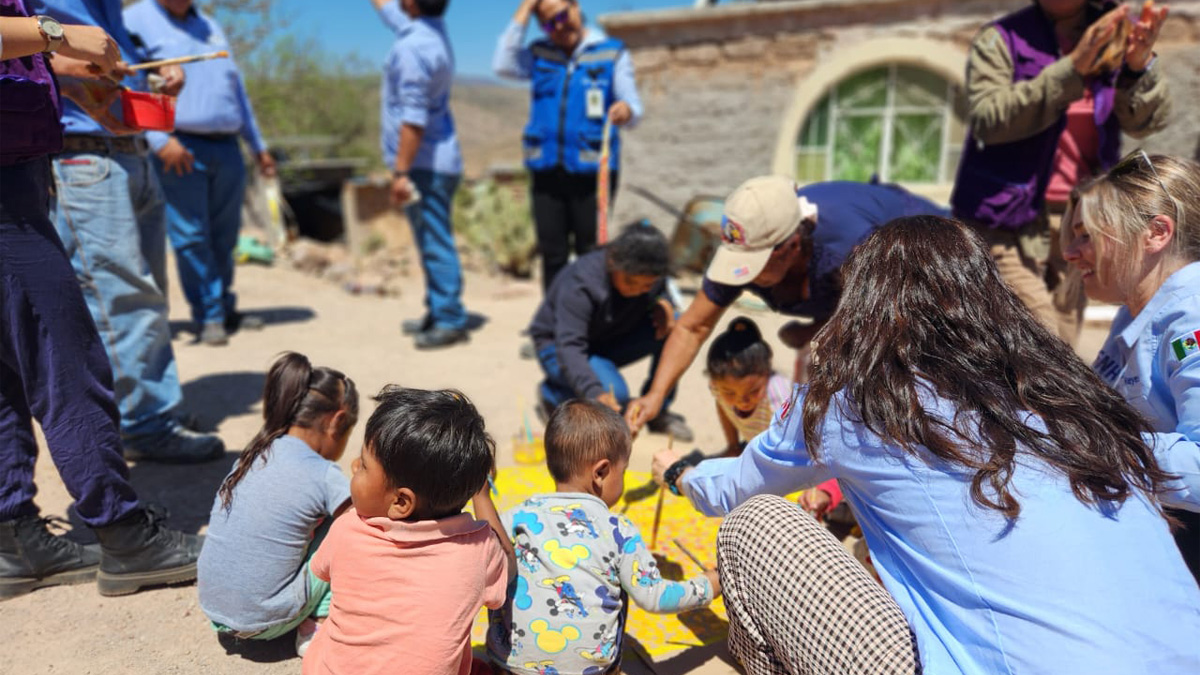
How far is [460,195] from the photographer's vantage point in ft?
33.7

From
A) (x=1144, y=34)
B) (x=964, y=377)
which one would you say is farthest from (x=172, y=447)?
(x=1144, y=34)

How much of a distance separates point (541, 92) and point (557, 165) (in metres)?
0.43

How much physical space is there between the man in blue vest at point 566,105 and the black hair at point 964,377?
3.15 meters

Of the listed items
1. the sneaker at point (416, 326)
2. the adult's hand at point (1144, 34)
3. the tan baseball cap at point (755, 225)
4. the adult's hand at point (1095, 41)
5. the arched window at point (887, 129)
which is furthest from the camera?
the arched window at point (887, 129)

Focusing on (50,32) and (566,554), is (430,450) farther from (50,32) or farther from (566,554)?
(50,32)

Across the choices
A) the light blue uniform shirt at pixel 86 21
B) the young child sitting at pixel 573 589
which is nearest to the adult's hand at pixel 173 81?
the light blue uniform shirt at pixel 86 21

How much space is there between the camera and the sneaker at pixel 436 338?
5.13 meters

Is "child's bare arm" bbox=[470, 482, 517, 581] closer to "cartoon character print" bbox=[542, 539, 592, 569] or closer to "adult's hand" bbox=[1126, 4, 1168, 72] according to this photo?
"cartoon character print" bbox=[542, 539, 592, 569]

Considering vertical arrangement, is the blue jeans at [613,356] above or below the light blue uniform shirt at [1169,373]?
below

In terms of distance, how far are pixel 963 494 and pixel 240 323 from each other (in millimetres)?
4818

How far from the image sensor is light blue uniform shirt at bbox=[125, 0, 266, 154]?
13.9ft

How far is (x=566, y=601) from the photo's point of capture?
180 centimetres

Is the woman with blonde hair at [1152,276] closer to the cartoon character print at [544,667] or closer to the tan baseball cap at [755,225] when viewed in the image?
the tan baseball cap at [755,225]

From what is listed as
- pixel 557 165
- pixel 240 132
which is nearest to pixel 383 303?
pixel 240 132
